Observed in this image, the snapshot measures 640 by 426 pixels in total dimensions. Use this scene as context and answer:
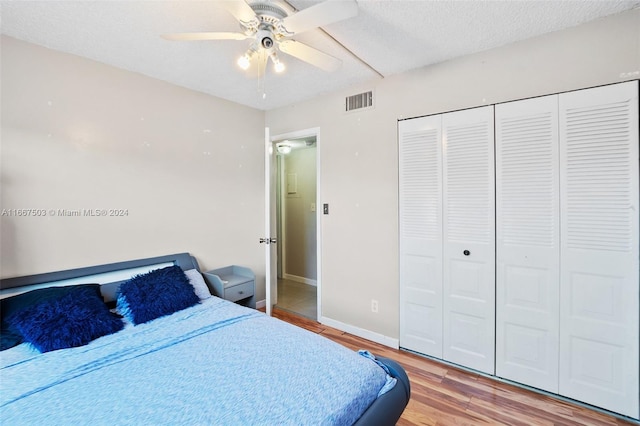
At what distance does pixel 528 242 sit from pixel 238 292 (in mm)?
2453

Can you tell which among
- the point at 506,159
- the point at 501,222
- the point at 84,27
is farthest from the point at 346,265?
the point at 84,27

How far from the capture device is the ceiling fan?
136 centimetres

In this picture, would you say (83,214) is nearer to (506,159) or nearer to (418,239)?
(418,239)

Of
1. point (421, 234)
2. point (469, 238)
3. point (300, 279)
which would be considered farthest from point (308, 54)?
point (300, 279)

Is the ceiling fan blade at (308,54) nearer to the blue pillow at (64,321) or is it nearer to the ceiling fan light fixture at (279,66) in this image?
the ceiling fan light fixture at (279,66)

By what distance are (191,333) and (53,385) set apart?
639 millimetres

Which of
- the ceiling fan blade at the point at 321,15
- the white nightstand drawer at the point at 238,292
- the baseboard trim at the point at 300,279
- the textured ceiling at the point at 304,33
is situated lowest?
the baseboard trim at the point at 300,279

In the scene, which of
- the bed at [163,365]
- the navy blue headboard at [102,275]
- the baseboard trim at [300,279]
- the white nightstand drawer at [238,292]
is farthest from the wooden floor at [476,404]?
the baseboard trim at [300,279]

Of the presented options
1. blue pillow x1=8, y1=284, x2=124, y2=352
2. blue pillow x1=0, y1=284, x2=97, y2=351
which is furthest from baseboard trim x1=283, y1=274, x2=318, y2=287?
blue pillow x1=0, y1=284, x2=97, y2=351

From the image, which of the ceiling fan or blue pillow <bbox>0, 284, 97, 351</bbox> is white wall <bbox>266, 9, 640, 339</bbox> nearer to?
the ceiling fan

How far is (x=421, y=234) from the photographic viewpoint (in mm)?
2525

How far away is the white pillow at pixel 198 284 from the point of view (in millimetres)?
2508

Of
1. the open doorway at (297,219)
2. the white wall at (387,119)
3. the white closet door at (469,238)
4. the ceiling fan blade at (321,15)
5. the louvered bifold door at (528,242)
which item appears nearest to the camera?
the ceiling fan blade at (321,15)

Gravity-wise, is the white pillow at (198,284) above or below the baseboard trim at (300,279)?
above
